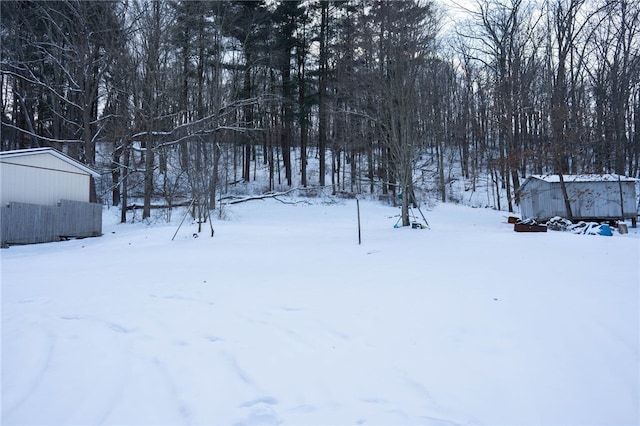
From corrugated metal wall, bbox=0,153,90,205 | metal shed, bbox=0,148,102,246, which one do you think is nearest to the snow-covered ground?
metal shed, bbox=0,148,102,246

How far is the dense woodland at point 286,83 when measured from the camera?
1524 cm

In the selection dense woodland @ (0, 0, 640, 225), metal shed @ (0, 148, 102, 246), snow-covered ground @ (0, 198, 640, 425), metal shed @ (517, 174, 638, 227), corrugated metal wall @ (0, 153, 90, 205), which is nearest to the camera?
snow-covered ground @ (0, 198, 640, 425)

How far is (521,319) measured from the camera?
368 centimetres

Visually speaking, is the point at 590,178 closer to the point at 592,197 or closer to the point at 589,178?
the point at 589,178

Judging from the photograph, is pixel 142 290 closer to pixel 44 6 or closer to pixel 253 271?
pixel 253 271

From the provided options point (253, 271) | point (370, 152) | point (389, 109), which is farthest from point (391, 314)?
point (370, 152)

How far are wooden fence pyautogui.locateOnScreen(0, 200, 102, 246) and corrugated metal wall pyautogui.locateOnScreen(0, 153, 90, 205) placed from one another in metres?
0.62

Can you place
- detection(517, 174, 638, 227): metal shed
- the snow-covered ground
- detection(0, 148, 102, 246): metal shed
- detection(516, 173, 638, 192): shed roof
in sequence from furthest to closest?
detection(517, 174, 638, 227): metal shed → detection(516, 173, 638, 192): shed roof → detection(0, 148, 102, 246): metal shed → the snow-covered ground

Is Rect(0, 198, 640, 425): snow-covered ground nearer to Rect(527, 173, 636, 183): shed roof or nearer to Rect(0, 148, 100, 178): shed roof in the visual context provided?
Rect(0, 148, 100, 178): shed roof

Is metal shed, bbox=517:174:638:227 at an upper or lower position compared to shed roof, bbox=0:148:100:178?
lower

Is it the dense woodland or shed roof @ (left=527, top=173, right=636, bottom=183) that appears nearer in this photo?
the dense woodland

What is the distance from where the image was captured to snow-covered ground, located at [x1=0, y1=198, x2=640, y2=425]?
231cm

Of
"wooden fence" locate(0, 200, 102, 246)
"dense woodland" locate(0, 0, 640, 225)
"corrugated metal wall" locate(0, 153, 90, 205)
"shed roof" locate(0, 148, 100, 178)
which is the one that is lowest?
"wooden fence" locate(0, 200, 102, 246)

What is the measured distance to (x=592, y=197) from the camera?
1895cm
